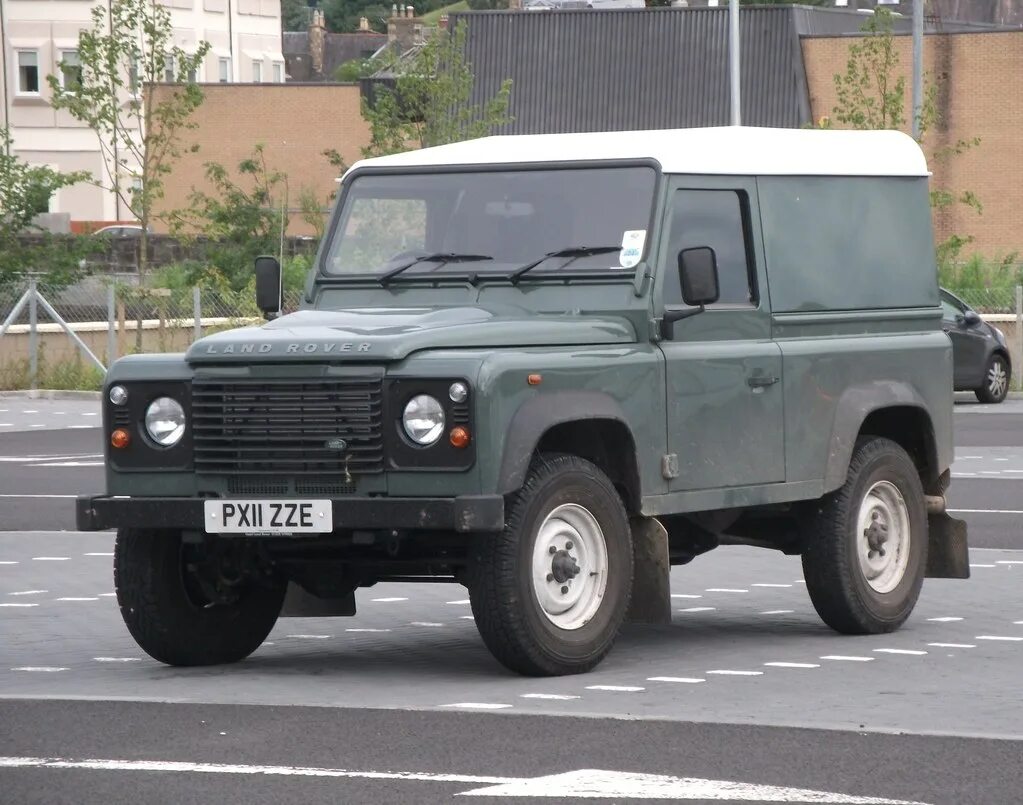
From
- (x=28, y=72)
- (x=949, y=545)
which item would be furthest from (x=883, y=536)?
(x=28, y=72)

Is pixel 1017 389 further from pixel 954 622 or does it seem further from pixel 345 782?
pixel 345 782

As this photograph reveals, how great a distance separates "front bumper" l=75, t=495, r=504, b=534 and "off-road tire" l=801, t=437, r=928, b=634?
2.35 metres

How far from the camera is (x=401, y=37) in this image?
9888cm

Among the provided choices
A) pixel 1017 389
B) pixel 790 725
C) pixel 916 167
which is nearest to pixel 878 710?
pixel 790 725

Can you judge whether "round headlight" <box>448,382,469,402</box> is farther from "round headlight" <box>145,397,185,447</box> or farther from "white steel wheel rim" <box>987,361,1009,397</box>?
"white steel wheel rim" <box>987,361,1009,397</box>

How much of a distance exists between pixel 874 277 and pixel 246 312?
24.4 metres

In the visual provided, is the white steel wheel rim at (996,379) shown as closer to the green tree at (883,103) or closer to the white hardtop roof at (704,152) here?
the green tree at (883,103)

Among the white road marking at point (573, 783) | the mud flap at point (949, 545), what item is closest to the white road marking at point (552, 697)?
the white road marking at point (573, 783)

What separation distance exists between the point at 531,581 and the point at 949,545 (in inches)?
129

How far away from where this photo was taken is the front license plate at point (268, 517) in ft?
29.1

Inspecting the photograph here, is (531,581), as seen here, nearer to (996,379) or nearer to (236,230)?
(996,379)

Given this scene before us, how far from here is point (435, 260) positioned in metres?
10.2

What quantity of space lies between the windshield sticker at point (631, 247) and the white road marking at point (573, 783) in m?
3.38

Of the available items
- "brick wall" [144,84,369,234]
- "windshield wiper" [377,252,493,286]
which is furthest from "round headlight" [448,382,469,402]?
"brick wall" [144,84,369,234]
